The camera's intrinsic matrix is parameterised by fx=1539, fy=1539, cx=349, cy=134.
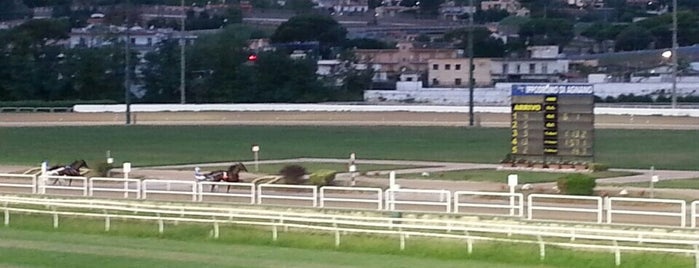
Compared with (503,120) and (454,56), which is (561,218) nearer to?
(503,120)

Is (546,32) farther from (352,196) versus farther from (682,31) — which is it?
(352,196)

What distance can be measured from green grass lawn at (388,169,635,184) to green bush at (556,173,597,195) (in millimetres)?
4179

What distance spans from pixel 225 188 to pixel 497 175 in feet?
27.1

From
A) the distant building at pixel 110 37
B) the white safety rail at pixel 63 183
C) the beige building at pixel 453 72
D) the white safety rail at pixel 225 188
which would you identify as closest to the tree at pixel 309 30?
the distant building at pixel 110 37

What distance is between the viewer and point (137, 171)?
40.6 meters

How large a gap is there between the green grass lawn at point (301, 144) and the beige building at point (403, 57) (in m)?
66.7

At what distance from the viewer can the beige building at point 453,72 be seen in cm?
12056

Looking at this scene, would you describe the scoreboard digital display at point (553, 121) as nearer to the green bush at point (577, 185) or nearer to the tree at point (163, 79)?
the green bush at point (577, 185)

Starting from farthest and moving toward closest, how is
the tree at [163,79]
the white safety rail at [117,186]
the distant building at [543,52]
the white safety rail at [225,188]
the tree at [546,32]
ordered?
the tree at [546,32] < the distant building at [543,52] < the tree at [163,79] < the white safety rail at [117,186] < the white safety rail at [225,188]

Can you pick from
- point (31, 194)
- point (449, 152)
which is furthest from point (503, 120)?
point (31, 194)

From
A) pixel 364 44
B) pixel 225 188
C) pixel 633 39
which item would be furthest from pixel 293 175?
pixel 364 44

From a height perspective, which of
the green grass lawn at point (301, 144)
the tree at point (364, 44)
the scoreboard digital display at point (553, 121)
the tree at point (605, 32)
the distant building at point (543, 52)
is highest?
the tree at point (605, 32)

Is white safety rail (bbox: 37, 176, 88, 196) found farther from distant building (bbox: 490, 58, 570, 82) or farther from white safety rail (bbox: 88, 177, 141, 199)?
distant building (bbox: 490, 58, 570, 82)

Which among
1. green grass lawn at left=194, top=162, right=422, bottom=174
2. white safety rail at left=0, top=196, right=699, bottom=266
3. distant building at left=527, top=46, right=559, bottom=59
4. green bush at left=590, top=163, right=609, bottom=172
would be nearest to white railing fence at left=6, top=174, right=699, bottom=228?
white safety rail at left=0, top=196, right=699, bottom=266
